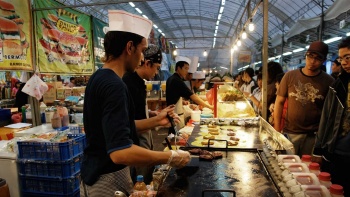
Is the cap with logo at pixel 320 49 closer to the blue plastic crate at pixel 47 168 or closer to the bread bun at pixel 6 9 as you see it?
the blue plastic crate at pixel 47 168

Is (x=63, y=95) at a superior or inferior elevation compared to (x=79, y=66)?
inferior

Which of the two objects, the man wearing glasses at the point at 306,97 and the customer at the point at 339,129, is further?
the man wearing glasses at the point at 306,97

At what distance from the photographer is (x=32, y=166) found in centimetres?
329

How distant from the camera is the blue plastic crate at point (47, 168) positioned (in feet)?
→ 10.6

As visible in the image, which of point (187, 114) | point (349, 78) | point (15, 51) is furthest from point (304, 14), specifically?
point (15, 51)

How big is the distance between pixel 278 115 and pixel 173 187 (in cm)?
269

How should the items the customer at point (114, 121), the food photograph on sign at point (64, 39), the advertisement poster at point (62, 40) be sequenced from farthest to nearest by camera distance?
the food photograph on sign at point (64, 39) → the advertisement poster at point (62, 40) → the customer at point (114, 121)

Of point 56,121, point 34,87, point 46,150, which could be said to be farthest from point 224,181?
point 34,87

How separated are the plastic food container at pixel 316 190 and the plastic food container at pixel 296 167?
0.22m

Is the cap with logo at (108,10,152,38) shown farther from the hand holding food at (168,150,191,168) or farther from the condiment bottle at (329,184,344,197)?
the condiment bottle at (329,184,344,197)

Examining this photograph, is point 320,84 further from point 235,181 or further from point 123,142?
point 123,142

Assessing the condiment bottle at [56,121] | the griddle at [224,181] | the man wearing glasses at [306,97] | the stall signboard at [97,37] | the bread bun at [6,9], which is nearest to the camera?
the griddle at [224,181]

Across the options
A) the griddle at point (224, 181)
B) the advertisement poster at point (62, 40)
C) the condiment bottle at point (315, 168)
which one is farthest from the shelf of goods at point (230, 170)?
the advertisement poster at point (62, 40)

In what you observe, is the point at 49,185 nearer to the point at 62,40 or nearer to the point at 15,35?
the point at 15,35
